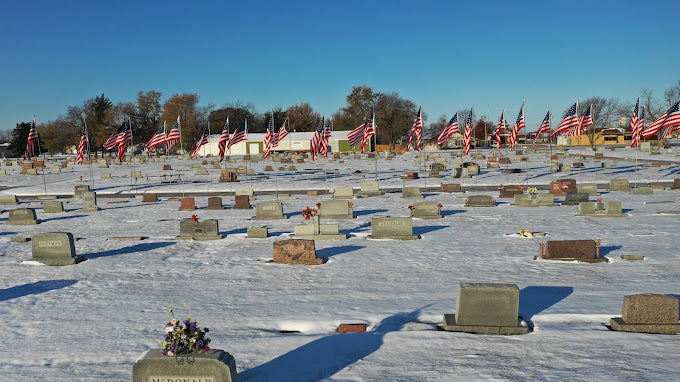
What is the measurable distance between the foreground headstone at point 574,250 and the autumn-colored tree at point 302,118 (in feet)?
357

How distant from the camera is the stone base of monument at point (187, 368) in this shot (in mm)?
6895

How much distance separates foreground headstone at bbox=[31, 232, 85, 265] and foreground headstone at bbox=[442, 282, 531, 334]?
11.9 meters

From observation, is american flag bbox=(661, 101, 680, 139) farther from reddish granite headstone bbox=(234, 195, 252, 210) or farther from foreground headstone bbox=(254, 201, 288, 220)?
reddish granite headstone bbox=(234, 195, 252, 210)

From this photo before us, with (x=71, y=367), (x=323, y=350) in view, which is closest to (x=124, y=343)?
(x=71, y=367)

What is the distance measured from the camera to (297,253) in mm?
15328

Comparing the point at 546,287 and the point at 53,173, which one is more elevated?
the point at 53,173

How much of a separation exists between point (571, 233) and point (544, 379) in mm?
12880

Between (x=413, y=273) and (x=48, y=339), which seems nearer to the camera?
(x=48, y=339)

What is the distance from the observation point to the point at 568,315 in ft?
33.9

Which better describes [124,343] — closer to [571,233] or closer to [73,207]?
[571,233]

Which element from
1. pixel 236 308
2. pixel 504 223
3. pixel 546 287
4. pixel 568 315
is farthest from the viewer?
pixel 504 223

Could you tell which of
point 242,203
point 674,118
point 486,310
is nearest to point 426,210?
point 242,203

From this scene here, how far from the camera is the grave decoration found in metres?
6.87

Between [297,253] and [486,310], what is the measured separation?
22.5ft
